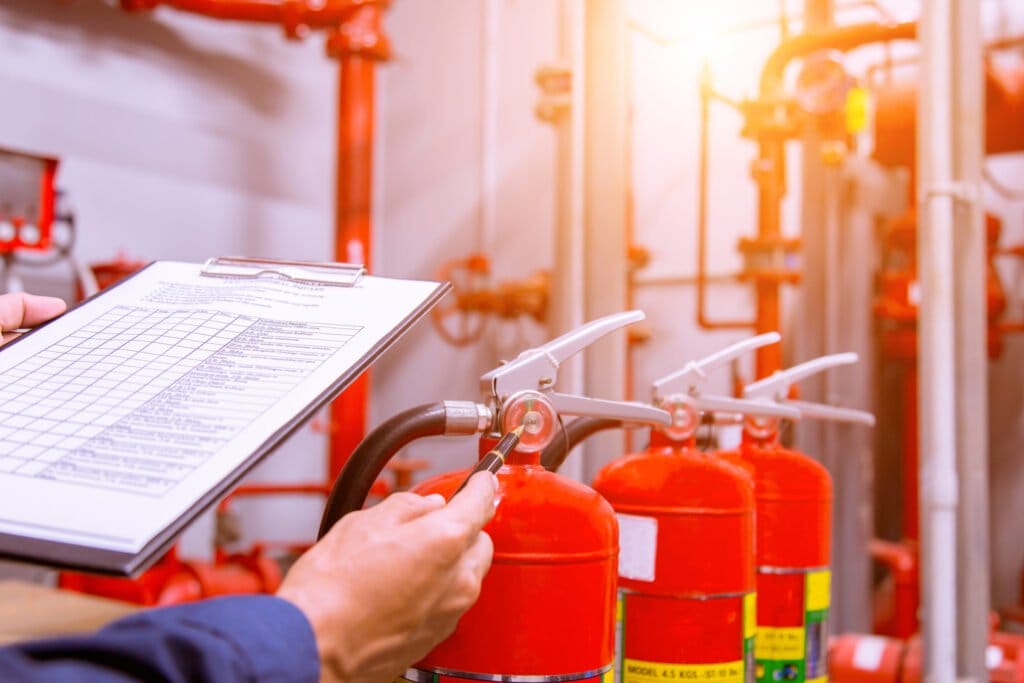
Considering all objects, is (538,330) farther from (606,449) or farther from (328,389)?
(328,389)

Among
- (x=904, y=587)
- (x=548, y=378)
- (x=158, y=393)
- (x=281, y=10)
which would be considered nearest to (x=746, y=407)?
(x=548, y=378)

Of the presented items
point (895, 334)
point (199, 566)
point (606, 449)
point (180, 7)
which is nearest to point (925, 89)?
point (606, 449)

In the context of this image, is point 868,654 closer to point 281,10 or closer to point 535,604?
point 535,604

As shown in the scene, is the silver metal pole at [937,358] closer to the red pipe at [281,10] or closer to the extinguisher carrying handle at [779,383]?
the extinguisher carrying handle at [779,383]

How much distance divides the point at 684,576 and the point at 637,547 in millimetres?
43

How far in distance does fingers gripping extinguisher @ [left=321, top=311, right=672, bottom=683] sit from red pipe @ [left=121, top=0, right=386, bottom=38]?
2.13 metres

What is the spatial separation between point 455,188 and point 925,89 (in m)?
1.97

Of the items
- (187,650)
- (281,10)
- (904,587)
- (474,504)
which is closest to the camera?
(187,650)

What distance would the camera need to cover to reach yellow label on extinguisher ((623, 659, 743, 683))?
0.69 metres

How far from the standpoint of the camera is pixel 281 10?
7.95ft

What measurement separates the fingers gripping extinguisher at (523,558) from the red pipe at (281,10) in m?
2.13

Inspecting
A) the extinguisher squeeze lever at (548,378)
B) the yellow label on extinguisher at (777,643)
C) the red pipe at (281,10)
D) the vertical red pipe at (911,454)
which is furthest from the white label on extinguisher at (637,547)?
the red pipe at (281,10)

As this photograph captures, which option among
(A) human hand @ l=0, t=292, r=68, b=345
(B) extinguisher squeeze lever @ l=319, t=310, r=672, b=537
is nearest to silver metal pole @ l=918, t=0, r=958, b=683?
(B) extinguisher squeeze lever @ l=319, t=310, r=672, b=537

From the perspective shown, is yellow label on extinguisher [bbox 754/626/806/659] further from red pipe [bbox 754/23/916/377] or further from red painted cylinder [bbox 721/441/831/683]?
red pipe [bbox 754/23/916/377]
